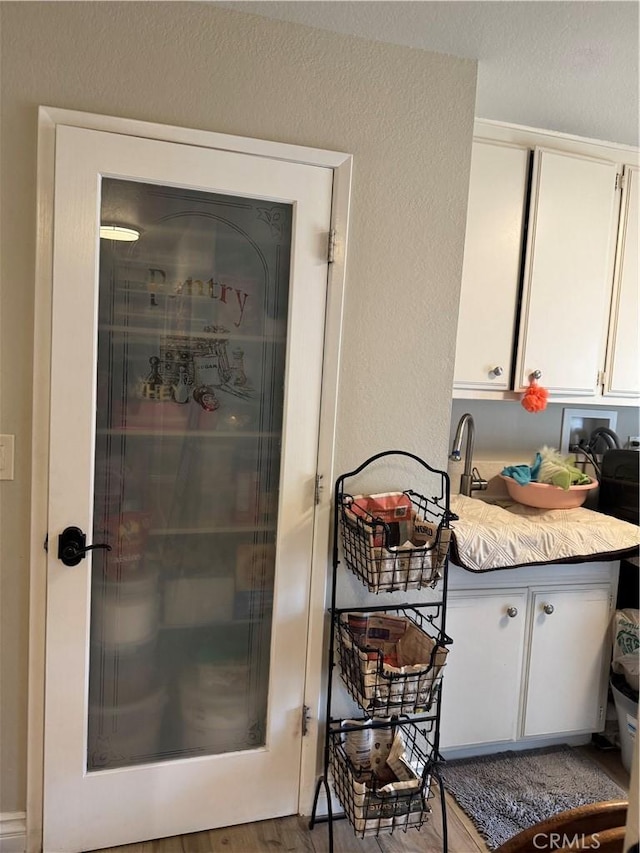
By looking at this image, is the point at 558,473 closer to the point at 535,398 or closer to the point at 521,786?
the point at 535,398

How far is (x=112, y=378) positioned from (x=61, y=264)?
1.14 feet

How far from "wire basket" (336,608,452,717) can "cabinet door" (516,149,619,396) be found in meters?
1.13

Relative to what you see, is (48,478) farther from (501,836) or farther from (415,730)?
(501,836)

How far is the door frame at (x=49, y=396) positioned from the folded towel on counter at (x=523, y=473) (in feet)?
3.33

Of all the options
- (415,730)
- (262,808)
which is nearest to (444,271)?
(415,730)

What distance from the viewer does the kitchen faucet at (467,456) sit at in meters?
2.71

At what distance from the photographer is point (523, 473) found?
2.74 metres

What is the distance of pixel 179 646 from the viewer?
206 centimetres

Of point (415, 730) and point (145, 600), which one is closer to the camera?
point (145, 600)

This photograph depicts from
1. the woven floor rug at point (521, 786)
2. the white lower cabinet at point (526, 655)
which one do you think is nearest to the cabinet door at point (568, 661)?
the white lower cabinet at point (526, 655)

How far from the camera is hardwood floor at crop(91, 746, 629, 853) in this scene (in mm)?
2008

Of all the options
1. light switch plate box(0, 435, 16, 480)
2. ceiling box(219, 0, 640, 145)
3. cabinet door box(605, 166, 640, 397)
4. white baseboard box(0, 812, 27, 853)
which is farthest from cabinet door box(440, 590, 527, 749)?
ceiling box(219, 0, 640, 145)

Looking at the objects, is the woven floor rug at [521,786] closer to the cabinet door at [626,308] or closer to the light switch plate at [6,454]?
the cabinet door at [626,308]

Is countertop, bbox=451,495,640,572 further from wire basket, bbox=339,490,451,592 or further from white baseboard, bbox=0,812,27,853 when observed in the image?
white baseboard, bbox=0,812,27,853
